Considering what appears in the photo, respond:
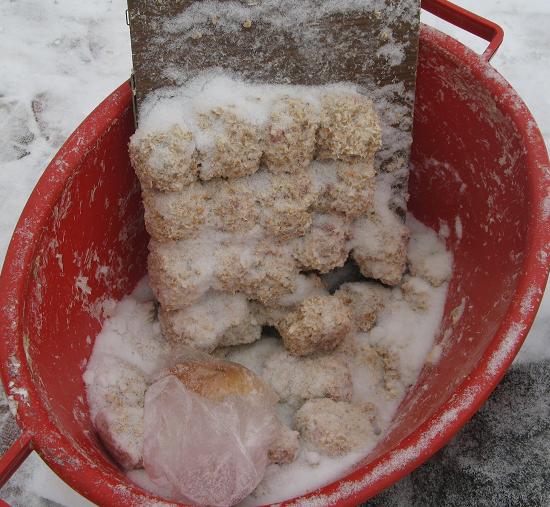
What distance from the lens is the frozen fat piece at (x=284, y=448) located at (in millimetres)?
1149

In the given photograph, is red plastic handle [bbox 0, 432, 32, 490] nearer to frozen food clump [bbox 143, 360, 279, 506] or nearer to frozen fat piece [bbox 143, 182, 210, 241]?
frozen food clump [bbox 143, 360, 279, 506]

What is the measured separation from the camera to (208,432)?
112 cm

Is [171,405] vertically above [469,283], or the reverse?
[469,283]

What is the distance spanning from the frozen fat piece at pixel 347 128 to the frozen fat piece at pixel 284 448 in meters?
0.49

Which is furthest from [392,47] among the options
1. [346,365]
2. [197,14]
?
[346,365]

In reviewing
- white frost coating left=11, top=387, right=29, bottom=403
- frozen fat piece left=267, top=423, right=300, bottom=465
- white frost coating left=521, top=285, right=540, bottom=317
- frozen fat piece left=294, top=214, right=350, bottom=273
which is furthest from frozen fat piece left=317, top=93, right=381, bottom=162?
white frost coating left=11, top=387, right=29, bottom=403

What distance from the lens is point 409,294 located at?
1.40 metres

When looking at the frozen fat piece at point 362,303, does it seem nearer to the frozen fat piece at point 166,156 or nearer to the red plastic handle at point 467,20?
the frozen fat piece at point 166,156

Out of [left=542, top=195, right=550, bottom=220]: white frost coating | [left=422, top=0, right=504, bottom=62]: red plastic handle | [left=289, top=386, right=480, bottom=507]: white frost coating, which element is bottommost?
[left=289, top=386, right=480, bottom=507]: white frost coating

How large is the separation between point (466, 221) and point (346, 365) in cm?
38

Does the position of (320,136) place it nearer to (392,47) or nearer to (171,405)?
(392,47)

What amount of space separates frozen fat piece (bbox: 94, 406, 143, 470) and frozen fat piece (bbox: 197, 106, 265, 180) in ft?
1.47

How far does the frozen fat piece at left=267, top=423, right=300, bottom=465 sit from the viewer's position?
115 cm

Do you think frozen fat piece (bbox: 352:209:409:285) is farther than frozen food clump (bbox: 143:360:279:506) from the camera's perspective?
Yes
